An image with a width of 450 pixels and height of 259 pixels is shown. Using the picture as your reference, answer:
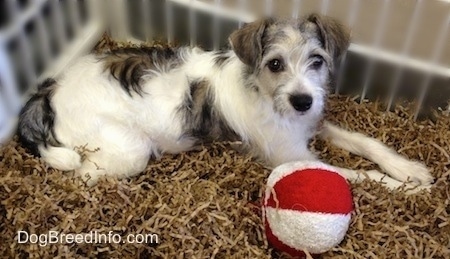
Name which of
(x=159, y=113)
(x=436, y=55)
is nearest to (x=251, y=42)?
(x=159, y=113)

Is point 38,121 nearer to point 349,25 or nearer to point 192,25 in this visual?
point 192,25

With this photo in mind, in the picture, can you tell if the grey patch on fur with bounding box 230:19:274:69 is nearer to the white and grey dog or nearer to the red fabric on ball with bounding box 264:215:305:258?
the white and grey dog

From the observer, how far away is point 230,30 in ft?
11.0

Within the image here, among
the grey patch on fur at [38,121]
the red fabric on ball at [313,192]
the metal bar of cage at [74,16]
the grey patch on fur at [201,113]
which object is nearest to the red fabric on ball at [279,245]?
the red fabric on ball at [313,192]

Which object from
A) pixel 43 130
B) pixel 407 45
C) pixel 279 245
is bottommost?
pixel 279 245

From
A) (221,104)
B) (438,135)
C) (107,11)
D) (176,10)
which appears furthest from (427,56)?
(107,11)

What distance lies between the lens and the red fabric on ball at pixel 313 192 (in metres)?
2.39

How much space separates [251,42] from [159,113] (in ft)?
1.88

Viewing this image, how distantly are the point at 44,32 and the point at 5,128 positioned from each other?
530mm

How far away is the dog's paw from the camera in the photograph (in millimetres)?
2920

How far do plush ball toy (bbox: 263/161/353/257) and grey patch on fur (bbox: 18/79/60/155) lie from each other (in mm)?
1040

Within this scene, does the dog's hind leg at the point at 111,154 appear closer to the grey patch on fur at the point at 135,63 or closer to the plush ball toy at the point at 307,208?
the grey patch on fur at the point at 135,63

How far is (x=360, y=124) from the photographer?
3238 mm

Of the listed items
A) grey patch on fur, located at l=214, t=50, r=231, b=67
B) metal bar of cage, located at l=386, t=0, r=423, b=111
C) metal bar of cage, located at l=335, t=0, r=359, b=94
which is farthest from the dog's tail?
metal bar of cage, located at l=386, t=0, r=423, b=111
